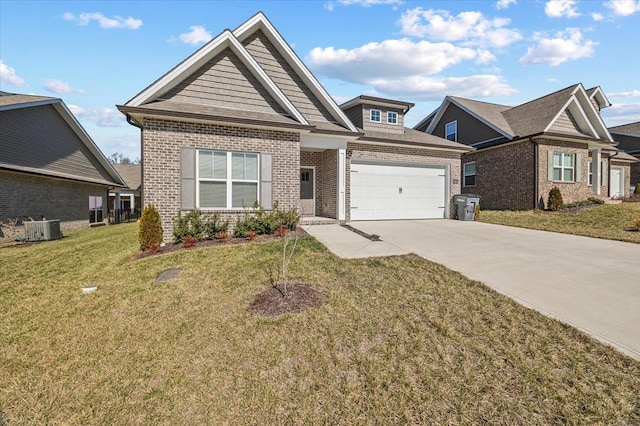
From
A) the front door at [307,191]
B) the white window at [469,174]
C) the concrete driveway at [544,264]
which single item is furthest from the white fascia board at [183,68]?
the white window at [469,174]

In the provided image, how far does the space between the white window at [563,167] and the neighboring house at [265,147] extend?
699 centimetres

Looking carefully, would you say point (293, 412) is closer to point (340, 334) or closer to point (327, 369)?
point (327, 369)

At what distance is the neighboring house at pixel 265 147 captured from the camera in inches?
368

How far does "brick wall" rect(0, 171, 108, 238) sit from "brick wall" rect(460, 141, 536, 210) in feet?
83.9

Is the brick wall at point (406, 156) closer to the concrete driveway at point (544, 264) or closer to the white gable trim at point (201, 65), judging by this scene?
the white gable trim at point (201, 65)

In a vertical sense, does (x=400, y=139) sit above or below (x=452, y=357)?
above

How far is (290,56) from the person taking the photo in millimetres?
12469

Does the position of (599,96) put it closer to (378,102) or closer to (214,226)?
(378,102)

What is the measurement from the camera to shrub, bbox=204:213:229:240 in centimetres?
945

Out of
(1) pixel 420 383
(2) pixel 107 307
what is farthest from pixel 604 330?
(2) pixel 107 307

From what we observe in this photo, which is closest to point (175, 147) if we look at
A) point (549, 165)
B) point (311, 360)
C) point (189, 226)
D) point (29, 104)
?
point (189, 226)

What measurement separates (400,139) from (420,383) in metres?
12.3

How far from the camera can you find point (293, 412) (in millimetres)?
2803

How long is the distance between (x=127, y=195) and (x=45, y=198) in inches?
725
